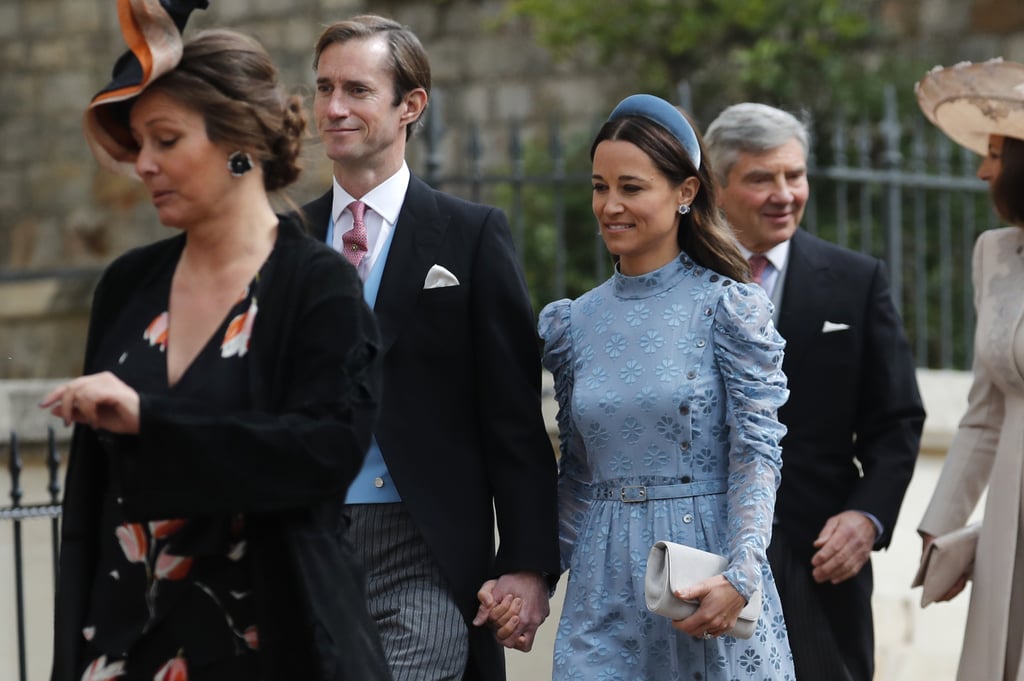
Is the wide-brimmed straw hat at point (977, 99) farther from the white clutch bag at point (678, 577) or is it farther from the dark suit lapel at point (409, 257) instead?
the white clutch bag at point (678, 577)

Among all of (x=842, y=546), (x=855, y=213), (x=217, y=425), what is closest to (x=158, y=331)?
(x=217, y=425)

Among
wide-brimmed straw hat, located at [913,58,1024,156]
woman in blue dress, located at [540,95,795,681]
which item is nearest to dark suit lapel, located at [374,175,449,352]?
woman in blue dress, located at [540,95,795,681]

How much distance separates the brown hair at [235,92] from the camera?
9.51 feet

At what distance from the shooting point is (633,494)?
3.76 metres

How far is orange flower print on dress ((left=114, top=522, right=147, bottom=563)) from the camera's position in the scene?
2.86 meters

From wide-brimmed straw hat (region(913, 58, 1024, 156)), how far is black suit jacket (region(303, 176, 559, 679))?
1528 mm

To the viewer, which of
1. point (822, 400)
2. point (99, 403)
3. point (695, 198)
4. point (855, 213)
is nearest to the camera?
point (99, 403)

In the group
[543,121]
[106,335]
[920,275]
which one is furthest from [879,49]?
[106,335]

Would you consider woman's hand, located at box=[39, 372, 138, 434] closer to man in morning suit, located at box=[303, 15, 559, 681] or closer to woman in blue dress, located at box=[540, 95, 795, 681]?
man in morning suit, located at box=[303, 15, 559, 681]

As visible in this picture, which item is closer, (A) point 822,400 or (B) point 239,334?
(B) point 239,334

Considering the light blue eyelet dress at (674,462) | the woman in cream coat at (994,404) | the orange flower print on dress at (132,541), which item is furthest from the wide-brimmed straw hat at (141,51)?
the woman in cream coat at (994,404)

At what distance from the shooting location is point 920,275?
8.12m

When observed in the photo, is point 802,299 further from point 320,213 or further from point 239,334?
point 239,334

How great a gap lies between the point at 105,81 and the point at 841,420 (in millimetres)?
10814
